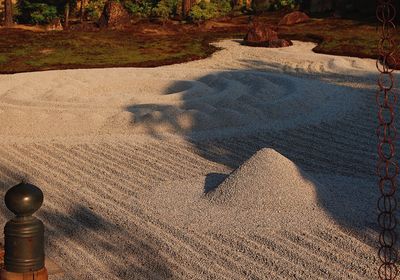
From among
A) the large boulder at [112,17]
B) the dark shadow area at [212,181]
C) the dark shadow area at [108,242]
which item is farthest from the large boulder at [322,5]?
the dark shadow area at [108,242]

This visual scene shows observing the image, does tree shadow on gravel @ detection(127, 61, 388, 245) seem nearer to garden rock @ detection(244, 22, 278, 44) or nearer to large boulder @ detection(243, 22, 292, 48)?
large boulder @ detection(243, 22, 292, 48)

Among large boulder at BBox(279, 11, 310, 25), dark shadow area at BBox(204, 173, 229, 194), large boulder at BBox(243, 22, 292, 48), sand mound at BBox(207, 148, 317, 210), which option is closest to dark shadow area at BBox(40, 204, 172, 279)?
sand mound at BBox(207, 148, 317, 210)

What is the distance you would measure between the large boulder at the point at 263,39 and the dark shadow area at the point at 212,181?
1274 cm

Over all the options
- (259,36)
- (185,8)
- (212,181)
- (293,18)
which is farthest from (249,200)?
(185,8)

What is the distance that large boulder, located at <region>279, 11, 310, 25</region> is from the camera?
85.7ft

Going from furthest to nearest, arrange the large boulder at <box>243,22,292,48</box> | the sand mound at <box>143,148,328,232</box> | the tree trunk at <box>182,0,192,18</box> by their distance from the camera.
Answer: the tree trunk at <box>182,0,192,18</box> → the large boulder at <box>243,22,292,48</box> → the sand mound at <box>143,148,328,232</box>

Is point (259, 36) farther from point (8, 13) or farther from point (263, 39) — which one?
point (8, 13)

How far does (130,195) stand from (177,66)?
10.0 m

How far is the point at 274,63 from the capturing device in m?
18.0

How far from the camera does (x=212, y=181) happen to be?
833cm

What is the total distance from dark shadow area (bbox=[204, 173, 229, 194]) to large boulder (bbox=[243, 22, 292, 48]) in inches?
501

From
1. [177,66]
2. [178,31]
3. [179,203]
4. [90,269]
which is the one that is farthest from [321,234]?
[178,31]

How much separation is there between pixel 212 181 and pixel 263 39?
13576mm

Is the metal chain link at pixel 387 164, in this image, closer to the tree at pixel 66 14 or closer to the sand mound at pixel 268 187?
the sand mound at pixel 268 187
